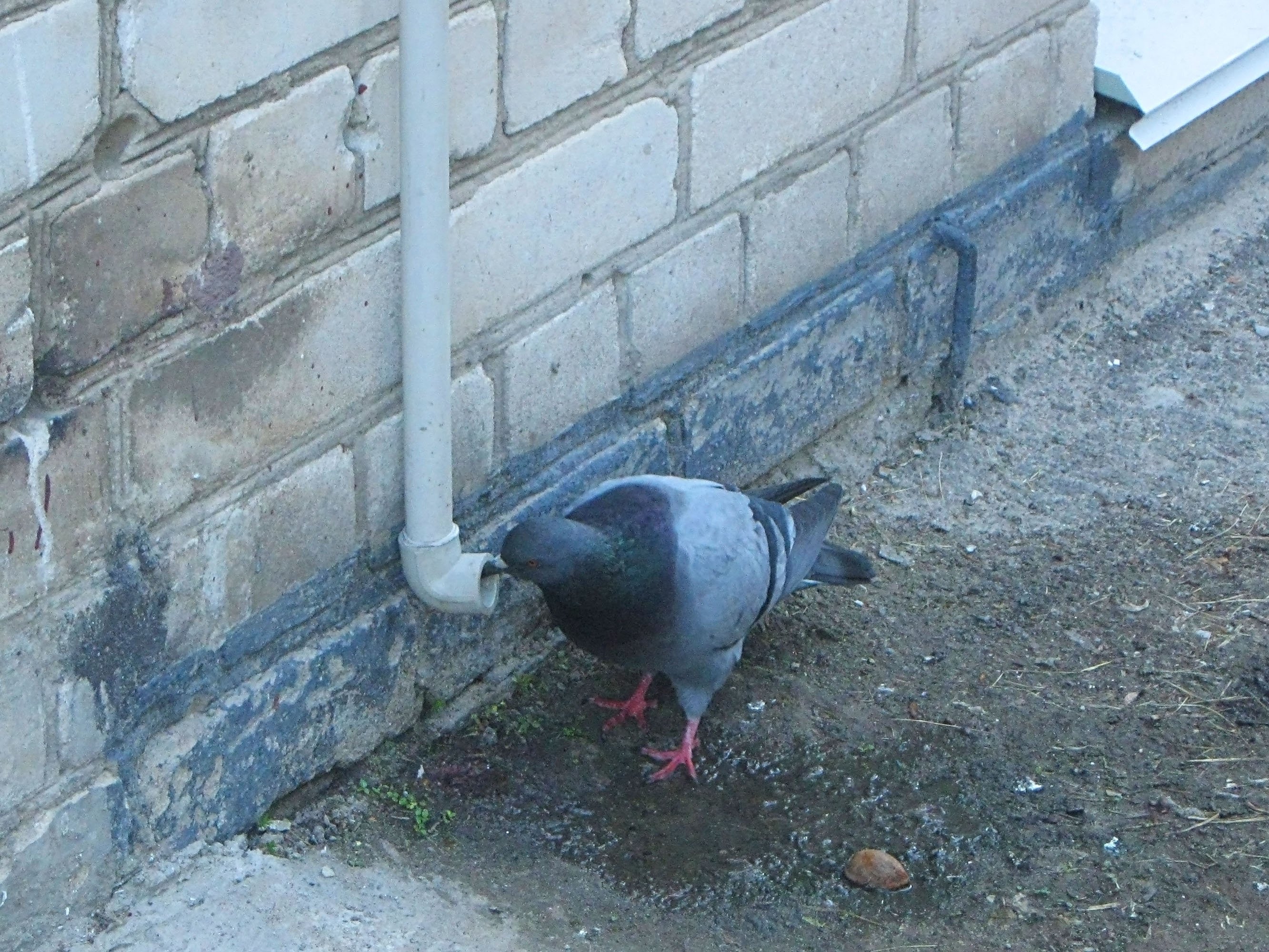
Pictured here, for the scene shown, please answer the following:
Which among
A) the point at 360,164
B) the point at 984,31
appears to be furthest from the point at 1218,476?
the point at 360,164

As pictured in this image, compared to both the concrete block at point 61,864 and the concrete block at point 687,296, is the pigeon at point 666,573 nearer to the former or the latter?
the concrete block at point 687,296

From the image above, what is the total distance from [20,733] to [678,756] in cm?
146

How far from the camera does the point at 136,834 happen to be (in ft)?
10.6

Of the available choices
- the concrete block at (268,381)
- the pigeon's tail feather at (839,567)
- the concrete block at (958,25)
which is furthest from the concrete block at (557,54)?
the pigeon's tail feather at (839,567)

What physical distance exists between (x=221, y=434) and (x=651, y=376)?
1277 mm

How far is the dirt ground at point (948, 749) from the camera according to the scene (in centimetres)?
341

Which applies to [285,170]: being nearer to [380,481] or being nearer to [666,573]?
[380,481]

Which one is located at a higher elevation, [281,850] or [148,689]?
[148,689]

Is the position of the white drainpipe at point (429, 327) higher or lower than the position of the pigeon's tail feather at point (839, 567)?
higher

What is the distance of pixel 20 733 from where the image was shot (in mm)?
2926

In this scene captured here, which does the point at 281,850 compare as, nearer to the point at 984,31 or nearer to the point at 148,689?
the point at 148,689

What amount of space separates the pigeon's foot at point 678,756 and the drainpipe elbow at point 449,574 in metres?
0.56

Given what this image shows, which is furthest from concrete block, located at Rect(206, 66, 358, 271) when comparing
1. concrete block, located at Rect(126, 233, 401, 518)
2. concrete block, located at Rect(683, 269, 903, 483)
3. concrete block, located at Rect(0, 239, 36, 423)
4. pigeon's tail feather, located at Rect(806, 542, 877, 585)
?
pigeon's tail feather, located at Rect(806, 542, 877, 585)

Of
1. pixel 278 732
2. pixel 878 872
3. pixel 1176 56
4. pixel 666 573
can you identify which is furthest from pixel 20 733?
pixel 1176 56
